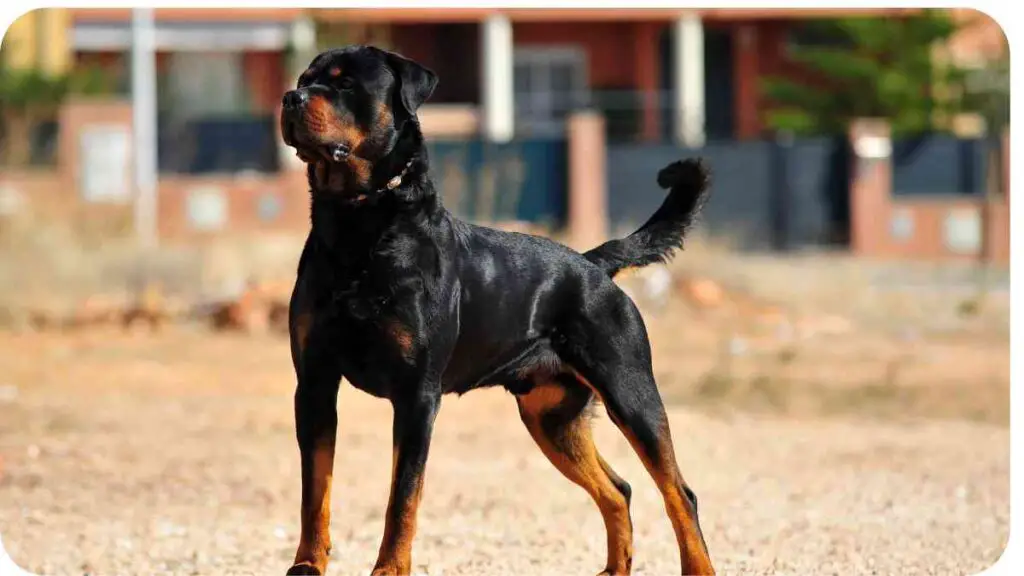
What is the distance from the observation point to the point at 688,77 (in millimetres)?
27766

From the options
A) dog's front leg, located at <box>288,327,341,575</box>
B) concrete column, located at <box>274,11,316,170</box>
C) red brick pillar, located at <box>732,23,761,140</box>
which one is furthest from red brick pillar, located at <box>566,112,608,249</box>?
dog's front leg, located at <box>288,327,341,575</box>

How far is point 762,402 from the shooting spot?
43.0 ft

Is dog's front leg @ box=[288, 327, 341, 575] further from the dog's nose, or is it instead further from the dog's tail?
the dog's tail

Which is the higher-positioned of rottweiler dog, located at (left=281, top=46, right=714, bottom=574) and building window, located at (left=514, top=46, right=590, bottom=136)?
building window, located at (left=514, top=46, right=590, bottom=136)

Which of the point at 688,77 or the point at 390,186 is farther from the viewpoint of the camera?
the point at 688,77

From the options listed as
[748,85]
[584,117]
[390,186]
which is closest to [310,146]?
[390,186]

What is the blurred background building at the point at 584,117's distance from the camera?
2283 cm

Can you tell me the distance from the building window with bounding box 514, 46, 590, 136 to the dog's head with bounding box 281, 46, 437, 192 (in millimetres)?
24286

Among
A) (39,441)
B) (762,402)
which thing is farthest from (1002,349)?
(39,441)

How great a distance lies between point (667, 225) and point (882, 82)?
2087cm

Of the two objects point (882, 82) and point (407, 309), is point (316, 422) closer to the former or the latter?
point (407, 309)

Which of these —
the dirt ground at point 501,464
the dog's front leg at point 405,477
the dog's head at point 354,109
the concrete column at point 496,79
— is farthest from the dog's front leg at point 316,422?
the concrete column at point 496,79

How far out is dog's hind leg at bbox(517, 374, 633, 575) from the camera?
20.0ft

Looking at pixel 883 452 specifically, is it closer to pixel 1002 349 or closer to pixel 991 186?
pixel 1002 349
